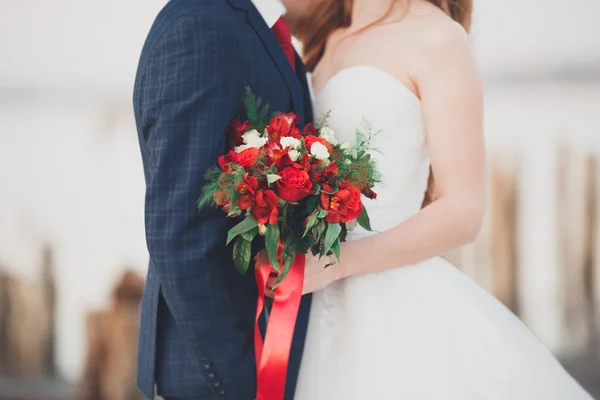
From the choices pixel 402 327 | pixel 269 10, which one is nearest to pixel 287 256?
pixel 402 327

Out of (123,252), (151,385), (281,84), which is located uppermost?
(281,84)

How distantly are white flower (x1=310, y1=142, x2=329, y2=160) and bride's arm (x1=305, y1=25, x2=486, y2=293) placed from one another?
319 millimetres

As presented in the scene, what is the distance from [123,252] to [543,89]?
1.58 m

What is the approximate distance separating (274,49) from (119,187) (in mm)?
1170

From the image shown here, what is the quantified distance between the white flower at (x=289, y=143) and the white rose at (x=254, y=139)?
0.04 metres

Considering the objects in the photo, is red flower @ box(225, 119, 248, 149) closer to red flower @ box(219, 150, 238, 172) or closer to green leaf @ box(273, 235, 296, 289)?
red flower @ box(219, 150, 238, 172)

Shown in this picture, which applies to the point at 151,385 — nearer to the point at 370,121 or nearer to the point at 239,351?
the point at 239,351

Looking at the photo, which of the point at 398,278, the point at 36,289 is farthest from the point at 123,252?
the point at 398,278

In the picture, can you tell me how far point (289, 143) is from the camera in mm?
1121

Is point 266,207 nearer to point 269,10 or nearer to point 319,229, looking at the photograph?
point 319,229

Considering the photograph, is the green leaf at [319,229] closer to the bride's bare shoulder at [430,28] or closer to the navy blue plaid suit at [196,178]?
the navy blue plaid suit at [196,178]

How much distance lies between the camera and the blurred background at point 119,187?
2125 mm

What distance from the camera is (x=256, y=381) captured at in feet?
4.19

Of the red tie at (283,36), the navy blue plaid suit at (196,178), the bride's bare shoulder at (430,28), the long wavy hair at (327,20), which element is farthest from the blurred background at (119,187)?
the navy blue plaid suit at (196,178)
